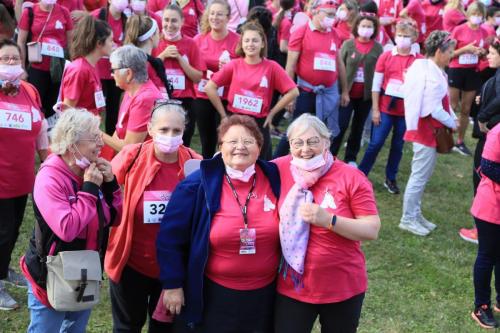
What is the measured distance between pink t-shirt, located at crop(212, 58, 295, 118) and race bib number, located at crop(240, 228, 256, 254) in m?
3.26

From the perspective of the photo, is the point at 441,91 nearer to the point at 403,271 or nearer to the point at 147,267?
the point at 403,271

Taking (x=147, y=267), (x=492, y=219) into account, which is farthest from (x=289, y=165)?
(x=492, y=219)

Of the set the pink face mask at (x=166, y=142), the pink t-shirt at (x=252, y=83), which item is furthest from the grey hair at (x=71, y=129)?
the pink t-shirt at (x=252, y=83)

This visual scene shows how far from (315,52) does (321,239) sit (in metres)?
4.36

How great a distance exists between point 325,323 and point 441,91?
3.66 meters

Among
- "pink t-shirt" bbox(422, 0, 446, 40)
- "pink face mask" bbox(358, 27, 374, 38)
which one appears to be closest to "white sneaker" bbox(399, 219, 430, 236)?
"pink face mask" bbox(358, 27, 374, 38)

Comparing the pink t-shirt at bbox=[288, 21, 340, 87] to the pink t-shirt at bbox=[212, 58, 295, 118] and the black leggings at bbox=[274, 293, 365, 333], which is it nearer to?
the pink t-shirt at bbox=[212, 58, 295, 118]

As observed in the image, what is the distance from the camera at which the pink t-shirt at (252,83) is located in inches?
252

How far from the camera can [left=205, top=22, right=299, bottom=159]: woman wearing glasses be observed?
20.8ft

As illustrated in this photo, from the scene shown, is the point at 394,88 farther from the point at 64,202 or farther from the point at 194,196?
the point at 64,202

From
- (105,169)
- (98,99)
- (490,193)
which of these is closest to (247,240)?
(105,169)

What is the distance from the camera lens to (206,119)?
7.30 metres

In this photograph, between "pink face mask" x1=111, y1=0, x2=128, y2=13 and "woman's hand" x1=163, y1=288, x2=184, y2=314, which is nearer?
"woman's hand" x1=163, y1=288, x2=184, y2=314

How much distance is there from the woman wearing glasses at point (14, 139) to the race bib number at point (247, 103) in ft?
7.56
